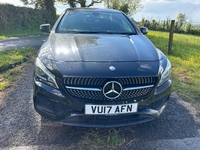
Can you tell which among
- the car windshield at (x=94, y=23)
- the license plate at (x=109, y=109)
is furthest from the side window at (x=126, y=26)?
the license plate at (x=109, y=109)

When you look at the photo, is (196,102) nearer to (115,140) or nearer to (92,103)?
(115,140)

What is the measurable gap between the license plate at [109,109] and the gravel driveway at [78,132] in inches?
16.4

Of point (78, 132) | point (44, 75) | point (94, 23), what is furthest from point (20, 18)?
point (78, 132)

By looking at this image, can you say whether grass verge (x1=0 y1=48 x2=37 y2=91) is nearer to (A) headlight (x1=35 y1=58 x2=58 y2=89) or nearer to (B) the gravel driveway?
(B) the gravel driveway

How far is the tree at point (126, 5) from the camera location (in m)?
23.4

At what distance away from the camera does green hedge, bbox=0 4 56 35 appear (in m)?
13.1

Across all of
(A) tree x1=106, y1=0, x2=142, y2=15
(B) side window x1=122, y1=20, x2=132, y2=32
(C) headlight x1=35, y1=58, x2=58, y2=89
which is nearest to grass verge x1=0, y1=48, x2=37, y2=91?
(C) headlight x1=35, y1=58, x2=58, y2=89

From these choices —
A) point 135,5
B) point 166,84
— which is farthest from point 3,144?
point 135,5

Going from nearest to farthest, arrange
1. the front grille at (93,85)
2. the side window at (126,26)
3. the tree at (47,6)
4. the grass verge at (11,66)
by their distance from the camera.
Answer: the front grille at (93,85)
the side window at (126,26)
the grass verge at (11,66)
the tree at (47,6)

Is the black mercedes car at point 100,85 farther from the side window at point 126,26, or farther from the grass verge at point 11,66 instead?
the grass verge at point 11,66

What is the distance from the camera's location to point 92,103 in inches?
80.8

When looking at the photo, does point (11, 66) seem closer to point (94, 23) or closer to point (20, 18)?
point (94, 23)

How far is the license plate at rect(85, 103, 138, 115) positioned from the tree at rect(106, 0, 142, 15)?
22.1 m

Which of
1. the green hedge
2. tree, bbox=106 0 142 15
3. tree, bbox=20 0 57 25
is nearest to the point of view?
the green hedge
